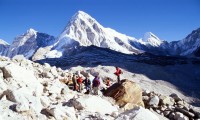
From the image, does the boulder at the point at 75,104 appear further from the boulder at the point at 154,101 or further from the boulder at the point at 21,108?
the boulder at the point at 154,101

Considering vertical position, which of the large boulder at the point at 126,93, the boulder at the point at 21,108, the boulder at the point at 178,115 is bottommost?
the boulder at the point at 178,115

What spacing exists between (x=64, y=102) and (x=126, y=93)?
7193 mm

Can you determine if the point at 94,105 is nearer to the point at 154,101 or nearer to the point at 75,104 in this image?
the point at 75,104

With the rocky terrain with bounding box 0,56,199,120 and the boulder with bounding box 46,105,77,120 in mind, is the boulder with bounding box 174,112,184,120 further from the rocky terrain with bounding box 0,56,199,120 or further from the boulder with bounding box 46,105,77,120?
the boulder with bounding box 46,105,77,120

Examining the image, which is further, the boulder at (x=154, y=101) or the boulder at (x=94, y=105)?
the boulder at (x=154, y=101)

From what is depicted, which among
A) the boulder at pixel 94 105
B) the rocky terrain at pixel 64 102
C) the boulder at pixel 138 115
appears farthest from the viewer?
the boulder at pixel 94 105

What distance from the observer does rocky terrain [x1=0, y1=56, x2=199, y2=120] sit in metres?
13.0

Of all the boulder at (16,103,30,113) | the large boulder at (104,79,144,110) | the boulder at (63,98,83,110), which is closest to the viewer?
the boulder at (16,103,30,113)

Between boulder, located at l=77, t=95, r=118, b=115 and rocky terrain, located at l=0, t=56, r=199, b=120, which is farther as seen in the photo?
boulder, located at l=77, t=95, r=118, b=115

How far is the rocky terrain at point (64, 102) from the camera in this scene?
1300cm

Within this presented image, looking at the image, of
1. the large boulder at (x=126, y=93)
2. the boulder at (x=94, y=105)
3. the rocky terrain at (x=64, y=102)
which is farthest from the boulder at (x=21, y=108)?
the large boulder at (x=126, y=93)

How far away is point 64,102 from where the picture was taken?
55.8 feet

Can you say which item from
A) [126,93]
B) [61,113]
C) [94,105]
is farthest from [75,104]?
[126,93]

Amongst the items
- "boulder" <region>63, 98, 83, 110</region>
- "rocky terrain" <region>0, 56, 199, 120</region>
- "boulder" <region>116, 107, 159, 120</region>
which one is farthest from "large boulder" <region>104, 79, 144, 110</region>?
"boulder" <region>116, 107, 159, 120</region>
